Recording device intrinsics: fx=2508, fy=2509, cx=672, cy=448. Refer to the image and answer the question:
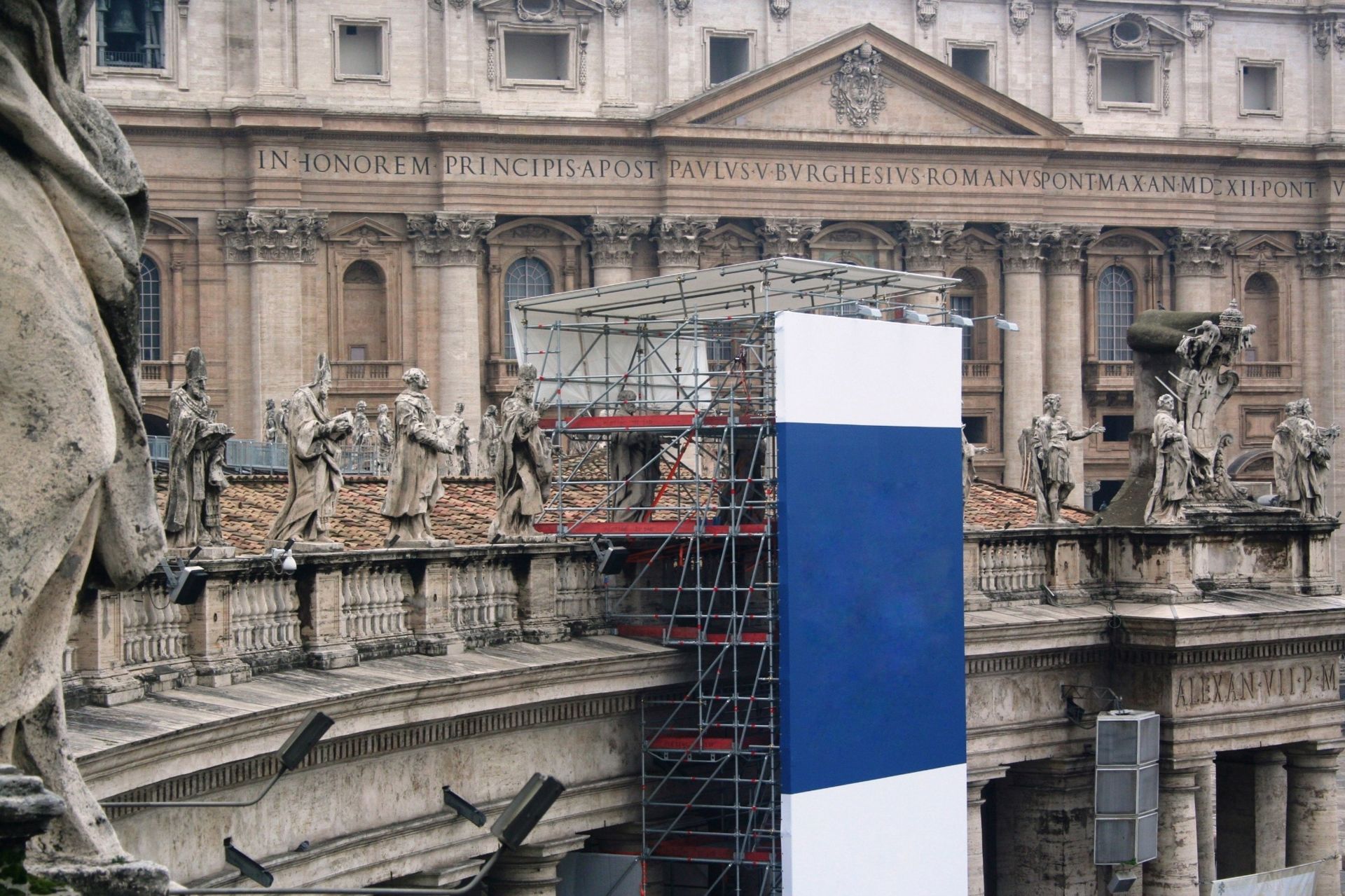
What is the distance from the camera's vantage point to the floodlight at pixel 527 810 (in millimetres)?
8008

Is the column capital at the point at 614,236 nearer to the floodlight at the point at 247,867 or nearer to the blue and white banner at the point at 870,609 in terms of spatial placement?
the blue and white banner at the point at 870,609

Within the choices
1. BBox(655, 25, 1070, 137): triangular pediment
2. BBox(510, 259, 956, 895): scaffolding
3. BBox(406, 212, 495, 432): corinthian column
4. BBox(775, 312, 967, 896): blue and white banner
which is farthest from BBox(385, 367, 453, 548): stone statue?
BBox(655, 25, 1070, 137): triangular pediment

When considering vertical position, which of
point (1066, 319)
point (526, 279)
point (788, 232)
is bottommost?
point (1066, 319)

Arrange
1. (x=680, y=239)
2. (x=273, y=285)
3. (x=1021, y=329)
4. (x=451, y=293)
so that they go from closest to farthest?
(x=273, y=285) → (x=451, y=293) → (x=680, y=239) → (x=1021, y=329)

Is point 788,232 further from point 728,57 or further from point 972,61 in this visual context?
point 972,61

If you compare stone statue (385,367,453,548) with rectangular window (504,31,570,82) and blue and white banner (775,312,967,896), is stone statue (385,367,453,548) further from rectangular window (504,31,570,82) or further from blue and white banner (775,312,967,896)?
rectangular window (504,31,570,82)

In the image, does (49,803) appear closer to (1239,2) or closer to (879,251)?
(879,251)

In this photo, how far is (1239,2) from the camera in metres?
78.7

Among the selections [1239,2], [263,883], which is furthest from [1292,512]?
[1239,2]

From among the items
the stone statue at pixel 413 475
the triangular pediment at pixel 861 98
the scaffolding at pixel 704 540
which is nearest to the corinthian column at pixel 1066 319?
the triangular pediment at pixel 861 98

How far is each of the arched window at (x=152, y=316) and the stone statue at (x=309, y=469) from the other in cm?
5032

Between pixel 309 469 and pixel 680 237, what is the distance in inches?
2093

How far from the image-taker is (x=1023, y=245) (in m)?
75.9

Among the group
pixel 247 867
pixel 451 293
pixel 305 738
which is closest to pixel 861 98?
pixel 451 293
